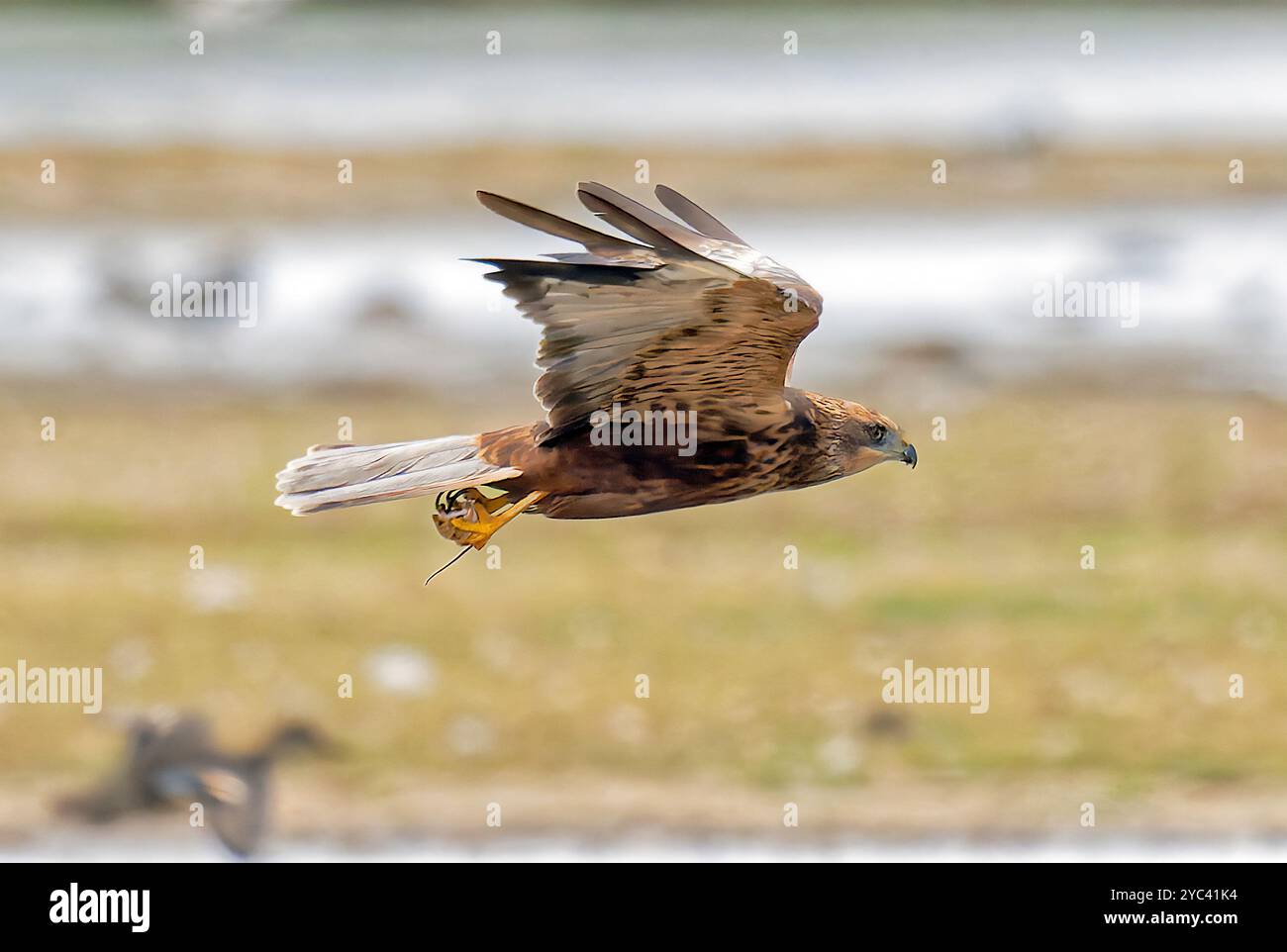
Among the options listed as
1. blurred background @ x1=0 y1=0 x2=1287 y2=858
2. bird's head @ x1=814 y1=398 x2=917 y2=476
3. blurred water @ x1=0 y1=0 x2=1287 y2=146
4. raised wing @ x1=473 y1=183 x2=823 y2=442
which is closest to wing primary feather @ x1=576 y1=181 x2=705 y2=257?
raised wing @ x1=473 y1=183 x2=823 y2=442

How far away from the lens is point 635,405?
19.9ft

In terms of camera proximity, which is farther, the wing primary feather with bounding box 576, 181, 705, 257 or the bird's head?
the bird's head

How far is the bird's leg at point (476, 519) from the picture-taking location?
5.91 meters

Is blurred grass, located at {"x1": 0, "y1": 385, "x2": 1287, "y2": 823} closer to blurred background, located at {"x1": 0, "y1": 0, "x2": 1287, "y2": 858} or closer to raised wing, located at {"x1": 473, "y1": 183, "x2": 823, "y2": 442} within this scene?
blurred background, located at {"x1": 0, "y1": 0, "x2": 1287, "y2": 858}

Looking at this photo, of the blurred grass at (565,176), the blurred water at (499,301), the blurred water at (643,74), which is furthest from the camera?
the blurred water at (643,74)

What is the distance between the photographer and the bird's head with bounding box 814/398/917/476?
21.2ft

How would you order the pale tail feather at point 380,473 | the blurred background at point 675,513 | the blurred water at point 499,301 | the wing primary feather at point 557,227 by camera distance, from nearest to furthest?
1. the wing primary feather at point 557,227
2. the pale tail feather at point 380,473
3. the blurred background at point 675,513
4. the blurred water at point 499,301

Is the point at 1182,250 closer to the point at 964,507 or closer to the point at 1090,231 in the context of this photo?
the point at 1090,231

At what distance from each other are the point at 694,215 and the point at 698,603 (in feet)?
36.7

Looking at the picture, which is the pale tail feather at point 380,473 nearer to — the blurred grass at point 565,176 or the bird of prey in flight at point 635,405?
the bird of prey in flight at point 635,405

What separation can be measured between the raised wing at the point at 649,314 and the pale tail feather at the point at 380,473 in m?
0.25

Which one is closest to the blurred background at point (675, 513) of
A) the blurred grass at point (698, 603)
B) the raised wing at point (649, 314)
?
the blurred grass at point (698, 603)

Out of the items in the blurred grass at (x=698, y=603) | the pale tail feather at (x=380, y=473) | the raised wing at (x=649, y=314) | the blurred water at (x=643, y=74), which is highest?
the blurred water at (x=643, y=74)
